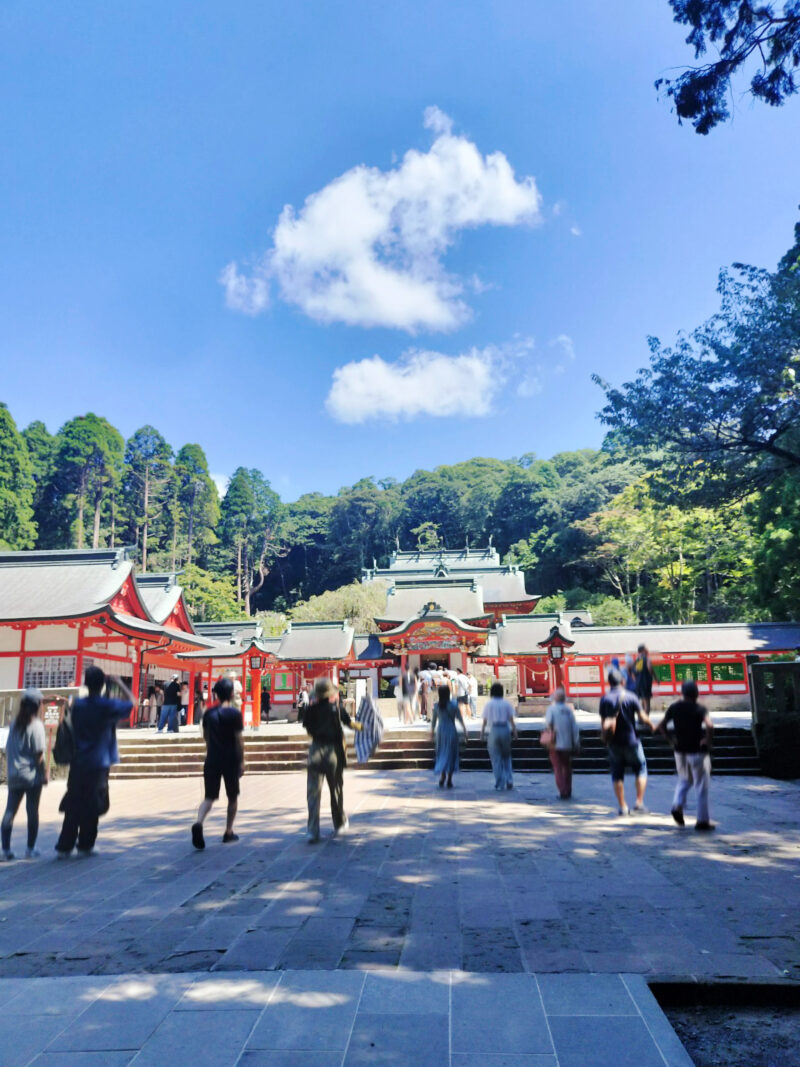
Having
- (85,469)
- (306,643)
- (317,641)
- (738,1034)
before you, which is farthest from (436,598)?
(85,469)

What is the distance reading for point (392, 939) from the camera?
3793mm

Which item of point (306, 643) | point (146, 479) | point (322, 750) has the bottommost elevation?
point (322, 750)

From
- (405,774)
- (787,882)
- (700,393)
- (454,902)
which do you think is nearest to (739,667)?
(700,393)

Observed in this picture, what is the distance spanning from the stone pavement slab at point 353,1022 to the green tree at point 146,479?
5844 centimetres

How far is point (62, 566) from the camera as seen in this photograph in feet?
72.9

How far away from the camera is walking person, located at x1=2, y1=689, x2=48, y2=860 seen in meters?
6.10

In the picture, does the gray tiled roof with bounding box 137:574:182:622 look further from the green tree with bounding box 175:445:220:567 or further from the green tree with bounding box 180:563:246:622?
the green tree with bounding box 175:445:220:567

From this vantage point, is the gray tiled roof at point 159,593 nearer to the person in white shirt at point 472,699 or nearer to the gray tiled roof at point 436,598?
the gray tiled roof at point 436,598

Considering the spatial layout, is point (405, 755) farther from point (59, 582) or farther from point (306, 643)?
point (306, 643)

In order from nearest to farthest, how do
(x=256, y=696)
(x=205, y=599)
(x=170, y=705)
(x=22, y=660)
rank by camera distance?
(x=170, y=705), (x=256, y=696), (x=22, y=660), (x=205, y=599)

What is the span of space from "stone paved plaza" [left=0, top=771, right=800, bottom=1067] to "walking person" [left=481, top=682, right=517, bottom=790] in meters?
2.21

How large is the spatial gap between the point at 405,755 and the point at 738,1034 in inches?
400

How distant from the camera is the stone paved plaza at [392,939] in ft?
8.94

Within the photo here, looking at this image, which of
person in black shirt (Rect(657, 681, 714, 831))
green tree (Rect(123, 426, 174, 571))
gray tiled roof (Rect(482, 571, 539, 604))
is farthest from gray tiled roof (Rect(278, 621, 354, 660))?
green tree (Rect(123, 426, 174, 571))
